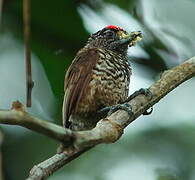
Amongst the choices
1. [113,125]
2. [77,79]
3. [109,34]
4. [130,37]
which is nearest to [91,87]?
[77,79]

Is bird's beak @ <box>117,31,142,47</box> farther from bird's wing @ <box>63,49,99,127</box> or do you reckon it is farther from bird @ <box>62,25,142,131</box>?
bird's wing @ <box>63,49,99,127</box>

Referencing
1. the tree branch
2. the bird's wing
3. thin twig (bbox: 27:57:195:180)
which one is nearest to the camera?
the tree branch

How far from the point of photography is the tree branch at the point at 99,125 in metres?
1.70

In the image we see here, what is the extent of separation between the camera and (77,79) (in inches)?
152

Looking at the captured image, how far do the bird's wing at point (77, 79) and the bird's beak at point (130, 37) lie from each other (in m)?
0.31

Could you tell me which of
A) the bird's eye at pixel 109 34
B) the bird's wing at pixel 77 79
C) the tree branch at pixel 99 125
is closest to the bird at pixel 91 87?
the bird's wing at pixel 77 79

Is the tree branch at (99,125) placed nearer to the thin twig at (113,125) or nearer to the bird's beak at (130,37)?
the thin twig at (113,125)

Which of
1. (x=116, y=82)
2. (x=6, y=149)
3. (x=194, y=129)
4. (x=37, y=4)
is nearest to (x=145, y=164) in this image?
(x=194, y=129)

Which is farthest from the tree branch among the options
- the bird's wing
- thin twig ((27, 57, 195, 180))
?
the bird's wing

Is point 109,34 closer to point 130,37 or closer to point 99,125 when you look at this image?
point 130,37

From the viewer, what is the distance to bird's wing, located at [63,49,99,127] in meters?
3.78

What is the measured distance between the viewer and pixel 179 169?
176 inches

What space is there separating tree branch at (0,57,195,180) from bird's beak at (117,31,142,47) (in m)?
0.86

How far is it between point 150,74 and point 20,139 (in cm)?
100
